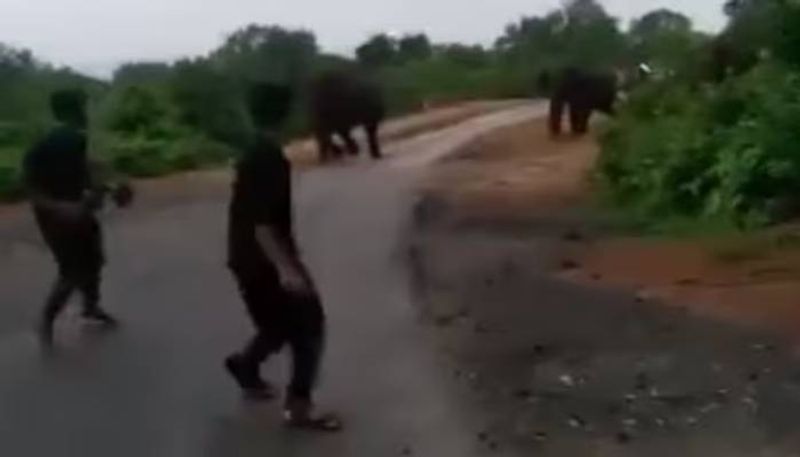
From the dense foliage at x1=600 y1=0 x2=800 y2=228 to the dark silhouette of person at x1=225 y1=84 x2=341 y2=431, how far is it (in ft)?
27.4

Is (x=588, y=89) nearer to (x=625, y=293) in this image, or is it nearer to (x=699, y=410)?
(x=625, y=293)

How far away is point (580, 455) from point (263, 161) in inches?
75.9

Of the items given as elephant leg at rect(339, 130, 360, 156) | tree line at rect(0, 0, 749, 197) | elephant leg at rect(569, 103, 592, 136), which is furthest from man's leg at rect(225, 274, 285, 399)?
elephant leg at rect(569, 103, 592, 136)

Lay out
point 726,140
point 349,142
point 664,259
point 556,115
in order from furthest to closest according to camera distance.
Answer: point 556,115 < point 349,142 < point 726,140 < point 664,259

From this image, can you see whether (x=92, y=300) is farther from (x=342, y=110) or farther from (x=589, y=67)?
(x=589, y=67)

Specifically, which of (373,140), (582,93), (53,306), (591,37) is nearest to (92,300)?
(53,306)

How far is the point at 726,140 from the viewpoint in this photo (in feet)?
62.8

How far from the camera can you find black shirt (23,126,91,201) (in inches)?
478

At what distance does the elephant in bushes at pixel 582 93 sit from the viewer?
33281 mm

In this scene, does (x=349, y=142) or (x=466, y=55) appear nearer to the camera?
(x=349, y=142)

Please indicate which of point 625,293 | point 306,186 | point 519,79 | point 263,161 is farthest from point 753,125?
point 519,79

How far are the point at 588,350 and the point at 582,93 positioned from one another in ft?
71.4

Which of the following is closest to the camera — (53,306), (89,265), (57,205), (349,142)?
(57,205)

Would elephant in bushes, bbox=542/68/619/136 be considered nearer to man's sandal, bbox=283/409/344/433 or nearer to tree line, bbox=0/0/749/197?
tree line, bbox=0/0/749/197
